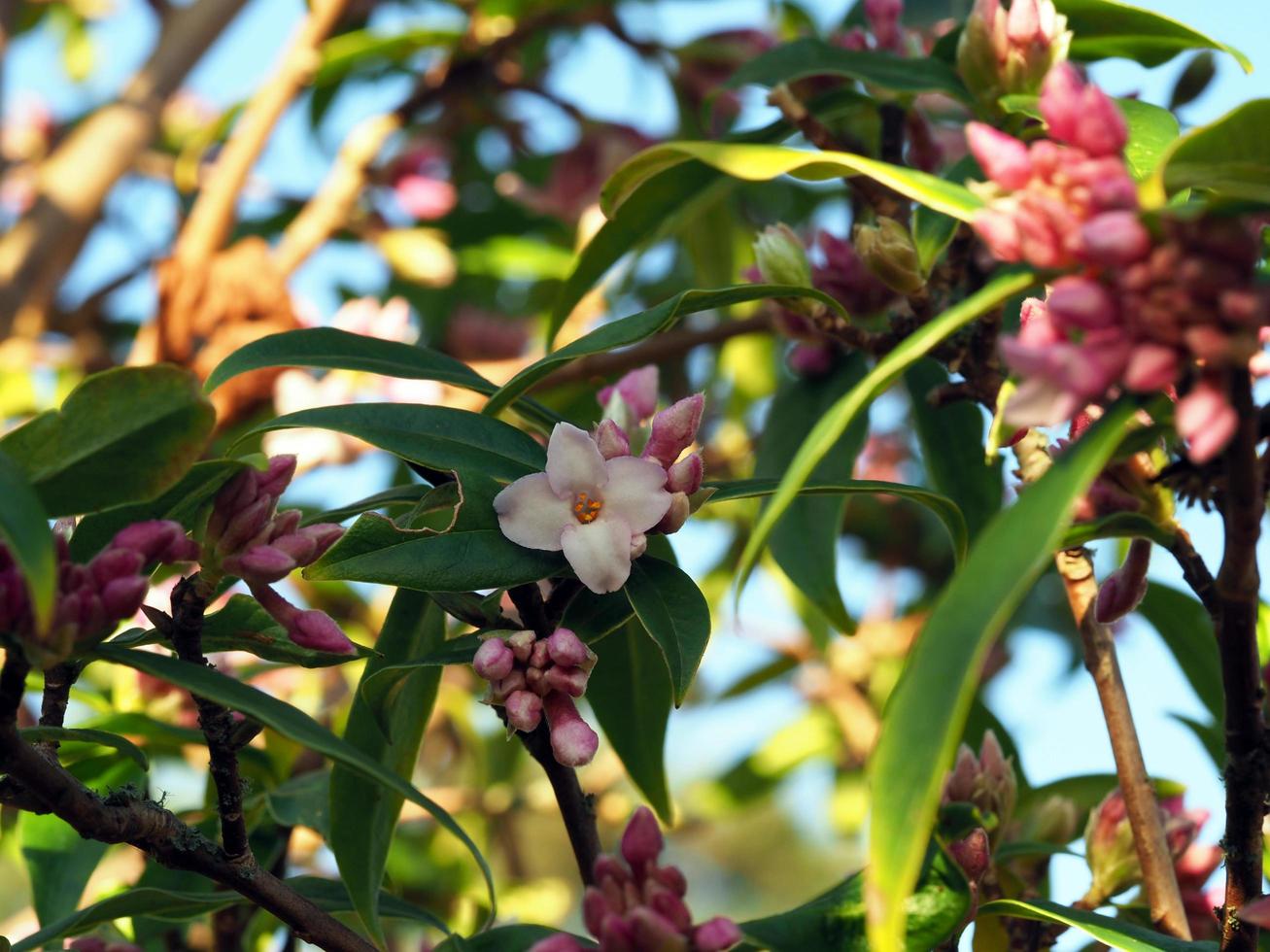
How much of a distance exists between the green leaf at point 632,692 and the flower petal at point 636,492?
0.28 meters

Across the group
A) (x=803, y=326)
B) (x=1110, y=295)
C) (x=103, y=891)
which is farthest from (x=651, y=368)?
(x=103, y=891)

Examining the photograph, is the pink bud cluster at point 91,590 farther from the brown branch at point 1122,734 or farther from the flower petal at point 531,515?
the brown branch at point 1122,734

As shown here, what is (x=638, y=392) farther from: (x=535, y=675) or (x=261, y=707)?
(x=261, y=707)

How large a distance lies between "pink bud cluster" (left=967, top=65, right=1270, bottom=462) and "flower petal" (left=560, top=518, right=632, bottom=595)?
23 centimetres

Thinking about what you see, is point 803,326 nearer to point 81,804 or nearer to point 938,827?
point 938,827

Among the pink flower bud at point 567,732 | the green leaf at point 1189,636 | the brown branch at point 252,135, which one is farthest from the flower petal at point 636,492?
the brown branch at point 252,135

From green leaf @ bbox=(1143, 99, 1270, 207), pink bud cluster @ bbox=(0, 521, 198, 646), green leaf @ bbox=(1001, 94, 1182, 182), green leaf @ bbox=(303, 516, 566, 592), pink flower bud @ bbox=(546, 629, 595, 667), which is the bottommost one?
pink flower bud @ bbox=(546, 629, 595, 667)

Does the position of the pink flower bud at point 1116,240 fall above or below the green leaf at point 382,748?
above

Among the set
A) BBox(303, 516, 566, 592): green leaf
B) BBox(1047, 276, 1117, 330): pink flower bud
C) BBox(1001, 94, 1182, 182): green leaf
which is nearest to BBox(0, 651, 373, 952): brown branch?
BBox(303, 516, 566, 592): green leaf

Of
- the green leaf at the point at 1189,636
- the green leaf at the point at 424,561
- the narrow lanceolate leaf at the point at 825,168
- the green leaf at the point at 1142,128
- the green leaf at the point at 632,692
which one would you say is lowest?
the green leaf at the point at 1189,636

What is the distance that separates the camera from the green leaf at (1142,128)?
80 centimetres

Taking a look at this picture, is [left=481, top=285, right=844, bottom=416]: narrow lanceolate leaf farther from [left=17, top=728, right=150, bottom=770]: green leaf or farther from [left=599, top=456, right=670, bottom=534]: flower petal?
[left=17, top=728, right=150, bottom=770]: green leaf

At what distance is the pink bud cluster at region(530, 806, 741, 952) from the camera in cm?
61

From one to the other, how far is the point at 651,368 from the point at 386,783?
435mm
